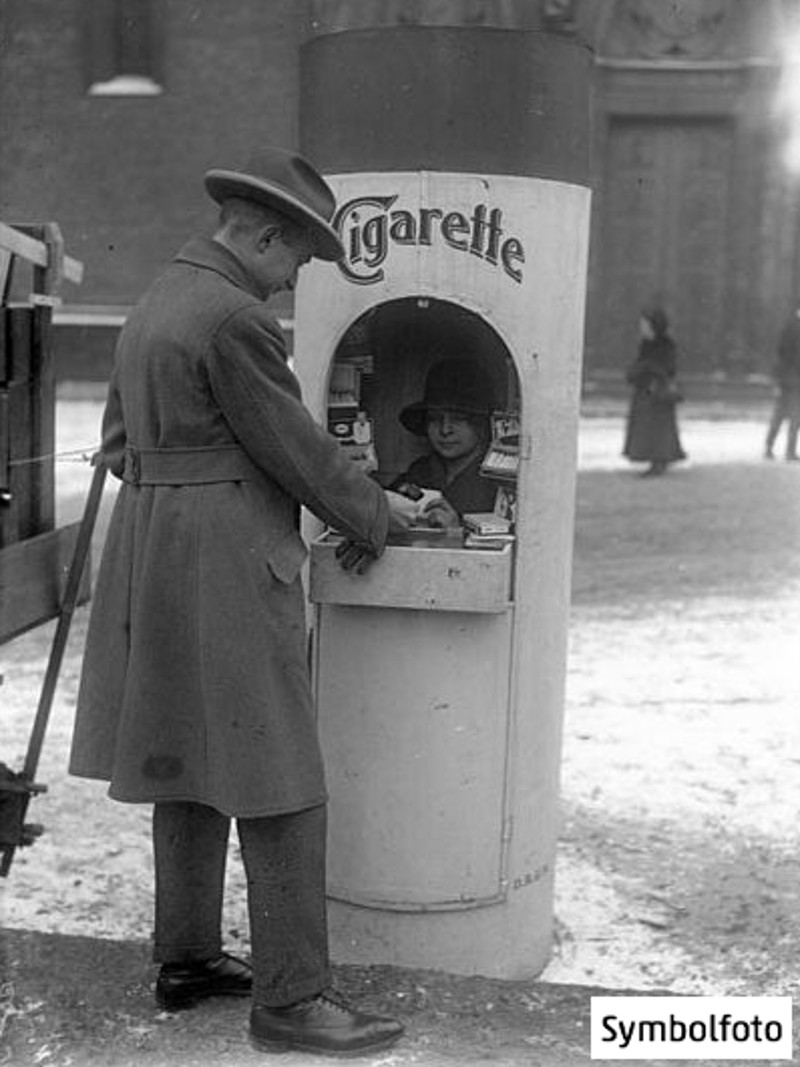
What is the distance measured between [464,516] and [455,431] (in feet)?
0.69

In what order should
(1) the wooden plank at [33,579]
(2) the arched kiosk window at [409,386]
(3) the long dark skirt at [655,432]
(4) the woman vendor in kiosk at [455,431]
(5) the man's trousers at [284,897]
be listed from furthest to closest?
(3) the long dark skirt at [655,432] < (4) the woman vendor in kiosk at [455,431] < (2) the arched kiosk window at [409,386] < (1) the wooden plank at [33,579] < (5) the man's trousers at [284,897]

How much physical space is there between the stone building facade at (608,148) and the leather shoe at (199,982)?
1535cm

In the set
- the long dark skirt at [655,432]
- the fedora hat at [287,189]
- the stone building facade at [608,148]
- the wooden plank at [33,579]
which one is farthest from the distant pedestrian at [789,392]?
the fedora hat at [287,189]

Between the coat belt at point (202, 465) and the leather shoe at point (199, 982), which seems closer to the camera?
the coat belt at point (202, 465)

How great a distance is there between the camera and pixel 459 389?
3682 mm

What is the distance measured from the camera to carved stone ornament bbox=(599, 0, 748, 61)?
1888 centimetres

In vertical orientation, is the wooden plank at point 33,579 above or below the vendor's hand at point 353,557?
below

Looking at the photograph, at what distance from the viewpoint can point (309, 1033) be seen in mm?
3082

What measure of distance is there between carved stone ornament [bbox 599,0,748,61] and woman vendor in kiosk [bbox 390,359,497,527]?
16408 mm

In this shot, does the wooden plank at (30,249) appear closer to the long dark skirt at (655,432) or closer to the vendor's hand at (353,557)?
the vendor's hand at (353,557)

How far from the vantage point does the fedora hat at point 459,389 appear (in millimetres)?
3682

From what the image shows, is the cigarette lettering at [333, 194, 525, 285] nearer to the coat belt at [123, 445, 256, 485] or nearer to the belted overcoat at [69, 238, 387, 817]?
the belted overcoat at [69, 238, 387, 817]

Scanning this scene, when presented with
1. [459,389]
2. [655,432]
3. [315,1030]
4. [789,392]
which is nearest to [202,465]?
[459,389]

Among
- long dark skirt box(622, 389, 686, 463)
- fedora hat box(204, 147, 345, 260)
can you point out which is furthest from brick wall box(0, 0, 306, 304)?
fedora hat box(204, 147, 345, 260)
